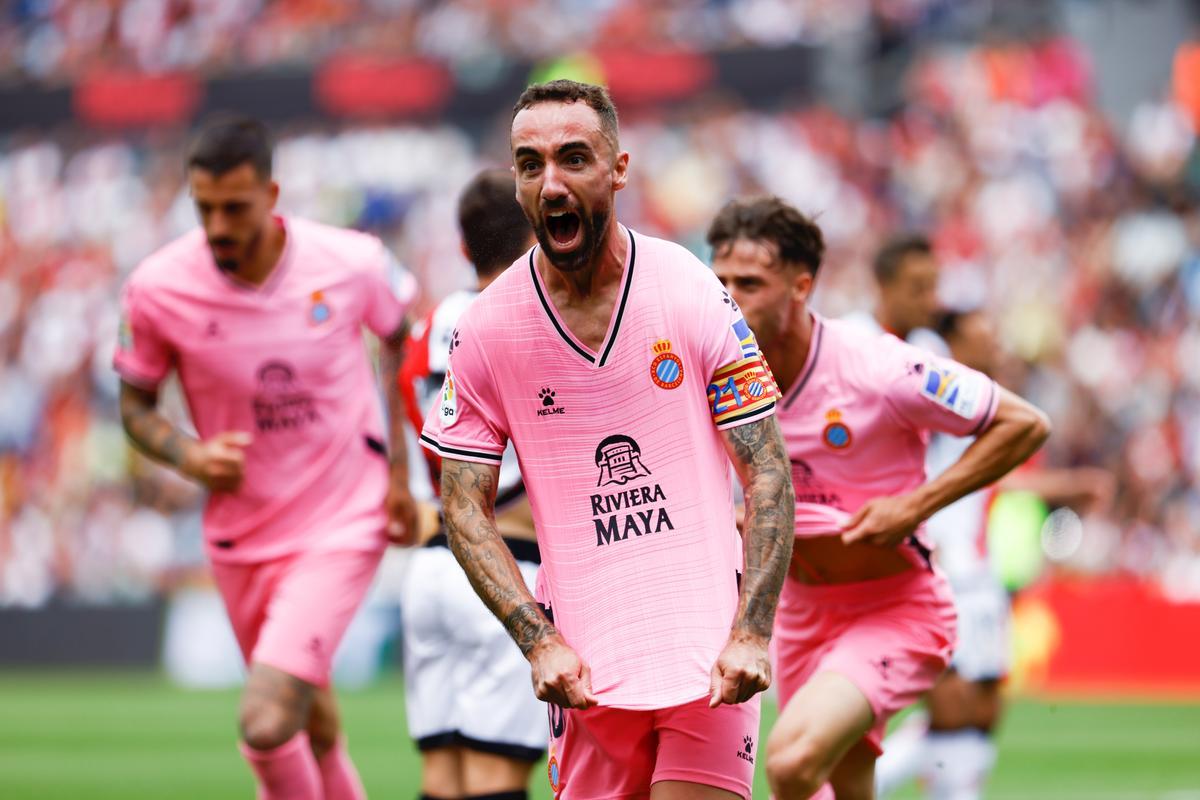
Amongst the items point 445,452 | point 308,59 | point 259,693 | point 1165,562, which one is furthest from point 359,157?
point 445,452

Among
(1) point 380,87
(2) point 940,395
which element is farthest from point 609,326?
(1) point 380,87

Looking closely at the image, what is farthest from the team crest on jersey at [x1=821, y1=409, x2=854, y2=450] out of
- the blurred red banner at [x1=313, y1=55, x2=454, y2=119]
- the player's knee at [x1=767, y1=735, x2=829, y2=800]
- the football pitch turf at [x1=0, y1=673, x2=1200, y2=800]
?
the blurred red banner at [x1=313, y1=55, x2=454, y2=119]

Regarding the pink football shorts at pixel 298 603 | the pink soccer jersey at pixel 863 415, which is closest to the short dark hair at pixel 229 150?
the pink football shorts at pixel 298 603

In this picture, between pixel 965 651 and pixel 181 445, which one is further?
pixel 965 651

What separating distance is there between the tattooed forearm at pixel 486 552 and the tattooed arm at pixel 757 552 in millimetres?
499

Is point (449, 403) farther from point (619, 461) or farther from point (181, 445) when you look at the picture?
point (181, 445)

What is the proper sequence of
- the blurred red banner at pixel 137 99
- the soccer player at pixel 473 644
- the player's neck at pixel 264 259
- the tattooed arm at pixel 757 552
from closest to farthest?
the tattooed arm at pixel 757 552 → the soccer player at pixel 473 644 → the player's neck at pixel 264 259 → the blurred red banner at pixel 137 99

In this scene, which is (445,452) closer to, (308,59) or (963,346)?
(963,346)

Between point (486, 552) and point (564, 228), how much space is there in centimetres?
91

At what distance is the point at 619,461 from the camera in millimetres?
5027

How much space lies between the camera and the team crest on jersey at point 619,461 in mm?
5012

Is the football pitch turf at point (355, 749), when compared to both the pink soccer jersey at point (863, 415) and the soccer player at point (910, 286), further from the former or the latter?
the pink soccer jersey at point (863, 415)

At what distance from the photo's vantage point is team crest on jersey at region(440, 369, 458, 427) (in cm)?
510

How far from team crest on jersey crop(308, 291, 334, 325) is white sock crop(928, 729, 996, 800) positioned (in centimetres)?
370
